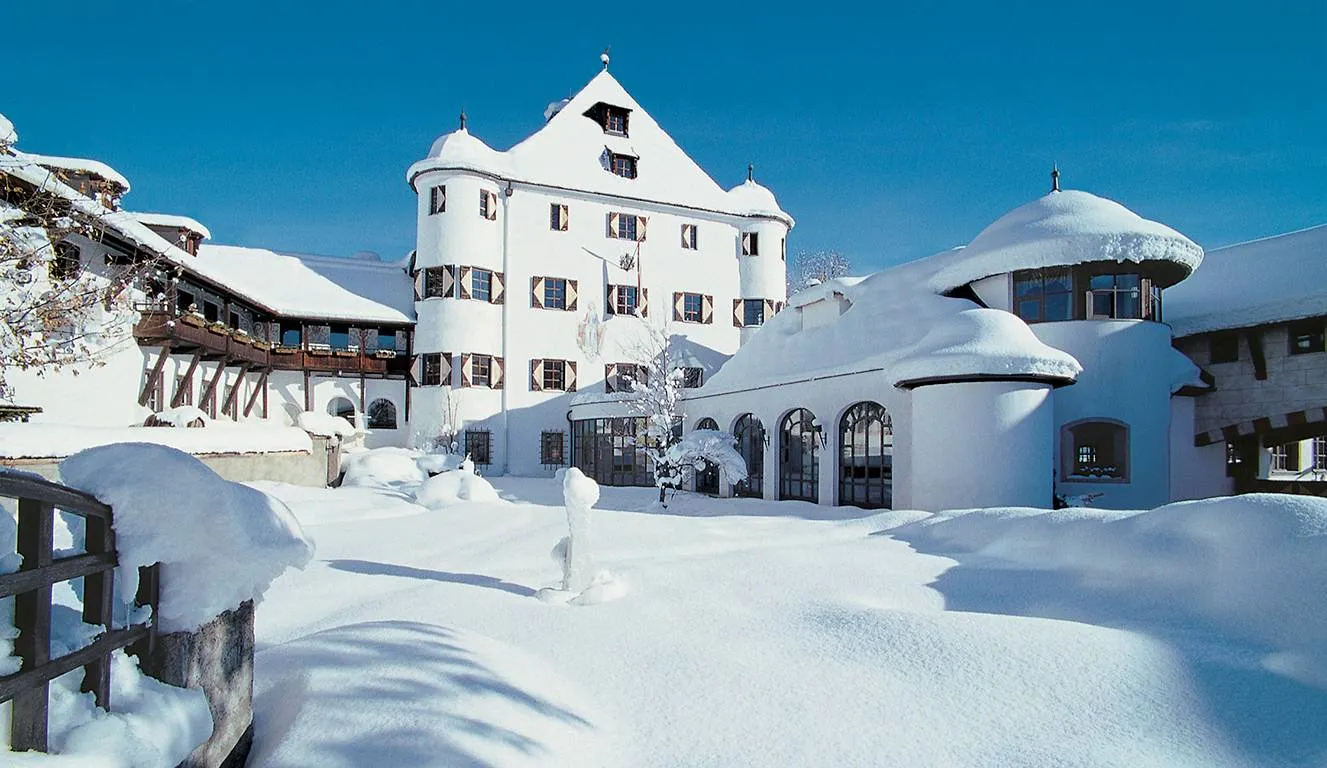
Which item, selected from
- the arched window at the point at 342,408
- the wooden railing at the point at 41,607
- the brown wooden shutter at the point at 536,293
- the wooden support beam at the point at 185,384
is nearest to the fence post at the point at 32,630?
the wooden railing at the point at 41,607

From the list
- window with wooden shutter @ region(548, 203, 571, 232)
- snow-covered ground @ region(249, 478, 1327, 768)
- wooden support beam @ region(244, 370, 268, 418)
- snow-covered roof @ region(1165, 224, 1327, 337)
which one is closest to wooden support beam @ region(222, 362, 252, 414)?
wooden support beam @ region(244, 370, 268, 418)

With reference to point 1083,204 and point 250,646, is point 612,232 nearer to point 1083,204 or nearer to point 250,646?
point 1083,204

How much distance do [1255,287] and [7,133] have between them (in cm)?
2225

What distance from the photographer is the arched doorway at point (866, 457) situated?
15352 mm

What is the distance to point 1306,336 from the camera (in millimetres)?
15852

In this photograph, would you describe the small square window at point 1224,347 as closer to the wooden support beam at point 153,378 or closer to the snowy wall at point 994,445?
the snowy wall at point 994,445

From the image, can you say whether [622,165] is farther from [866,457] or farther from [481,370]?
[866,457]

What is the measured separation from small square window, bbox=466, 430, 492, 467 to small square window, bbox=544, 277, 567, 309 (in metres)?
5.52

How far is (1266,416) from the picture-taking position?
1641cm

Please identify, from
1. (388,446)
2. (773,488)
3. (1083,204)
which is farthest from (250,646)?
(388,446)

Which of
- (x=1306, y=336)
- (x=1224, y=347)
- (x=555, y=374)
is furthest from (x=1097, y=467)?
(x=555, y=374)

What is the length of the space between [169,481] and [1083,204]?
18.1 metres

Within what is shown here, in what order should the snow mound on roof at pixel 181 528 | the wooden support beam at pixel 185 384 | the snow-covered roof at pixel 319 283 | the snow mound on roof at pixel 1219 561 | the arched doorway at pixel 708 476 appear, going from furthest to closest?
the snow-covered roof at pixel 319 283 < the arched doorway at pixel 708 476 < the wooden support beam at pixel 185 384 < the snow mound on roof at pixel 1219 561 < the snow mound on roof at pixel 181 528

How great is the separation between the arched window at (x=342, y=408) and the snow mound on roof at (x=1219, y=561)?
25.7m
